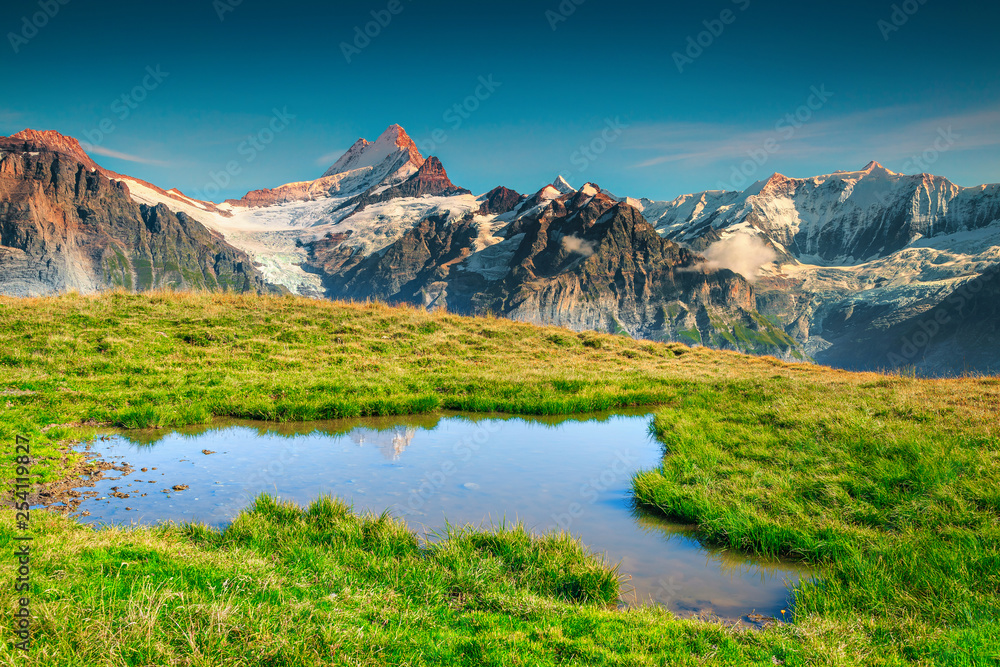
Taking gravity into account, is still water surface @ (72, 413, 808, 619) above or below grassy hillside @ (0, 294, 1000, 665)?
below

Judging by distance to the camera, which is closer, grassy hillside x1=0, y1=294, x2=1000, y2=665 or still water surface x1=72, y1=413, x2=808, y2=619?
grassy hillside x1=0, y1=294, x2=1000, y2=665

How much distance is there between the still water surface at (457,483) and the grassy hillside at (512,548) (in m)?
0.77

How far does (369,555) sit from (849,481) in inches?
385

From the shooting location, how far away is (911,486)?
10867 millimetres

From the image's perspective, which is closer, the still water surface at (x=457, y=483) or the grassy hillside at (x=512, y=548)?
the grassy hillside at (x=512, y=548)

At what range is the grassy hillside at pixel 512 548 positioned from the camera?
5.27m

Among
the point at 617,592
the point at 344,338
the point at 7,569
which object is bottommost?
the point at 617,592

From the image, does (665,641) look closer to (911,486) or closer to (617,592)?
(617,592)

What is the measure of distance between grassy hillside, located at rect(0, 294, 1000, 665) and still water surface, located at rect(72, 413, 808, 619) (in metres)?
0.77

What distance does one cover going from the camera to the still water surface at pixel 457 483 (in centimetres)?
851

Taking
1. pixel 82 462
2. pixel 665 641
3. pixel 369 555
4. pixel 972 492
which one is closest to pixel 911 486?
pixel 972 492

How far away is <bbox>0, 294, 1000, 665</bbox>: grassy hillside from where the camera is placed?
5.27 metres

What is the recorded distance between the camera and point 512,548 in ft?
27.5

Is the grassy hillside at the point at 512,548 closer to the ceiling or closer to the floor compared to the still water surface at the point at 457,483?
closer to the ceiling
